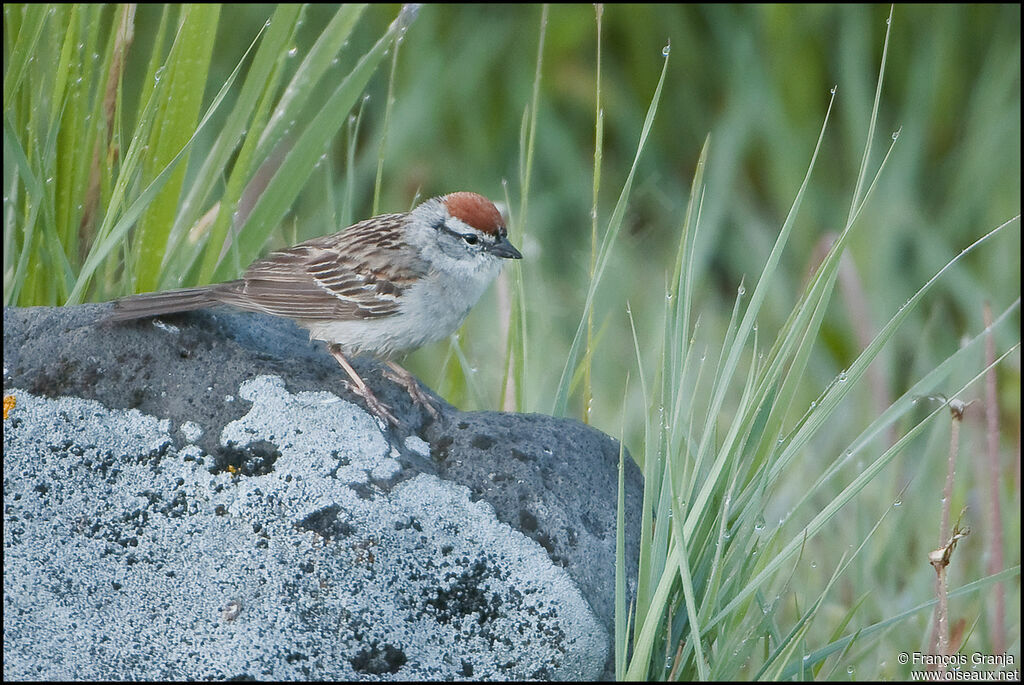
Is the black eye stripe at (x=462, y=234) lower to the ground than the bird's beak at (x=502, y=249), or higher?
→ higher

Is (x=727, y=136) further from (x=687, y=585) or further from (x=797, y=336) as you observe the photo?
(x=687, y=585)

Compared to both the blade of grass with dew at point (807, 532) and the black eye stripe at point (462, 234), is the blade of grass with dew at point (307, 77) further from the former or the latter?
the blade of grass with dew at point (807, 532)

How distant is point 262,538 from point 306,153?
1422 mm

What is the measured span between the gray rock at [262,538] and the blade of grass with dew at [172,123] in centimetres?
77

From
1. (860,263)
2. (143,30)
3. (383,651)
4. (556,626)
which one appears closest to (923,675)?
(556,626)

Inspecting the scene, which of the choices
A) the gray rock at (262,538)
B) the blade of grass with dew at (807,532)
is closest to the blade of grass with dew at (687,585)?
the blade of grass with dew at (807,532)

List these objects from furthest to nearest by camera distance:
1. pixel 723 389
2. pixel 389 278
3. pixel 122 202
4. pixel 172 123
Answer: pixel 389 278 → pixel 172 123 → pixel 122 202 → pixel 723 389

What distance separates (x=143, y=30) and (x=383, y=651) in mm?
5020

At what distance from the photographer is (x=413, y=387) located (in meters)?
2.96

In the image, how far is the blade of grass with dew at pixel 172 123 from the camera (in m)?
3.28

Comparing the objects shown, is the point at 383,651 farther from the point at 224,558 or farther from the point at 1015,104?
the point at 1015,104

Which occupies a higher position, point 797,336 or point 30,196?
point 797,336

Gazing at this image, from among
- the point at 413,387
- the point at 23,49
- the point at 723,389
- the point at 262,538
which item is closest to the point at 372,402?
the point at 413,387

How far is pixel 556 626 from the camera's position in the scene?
7.70ft
